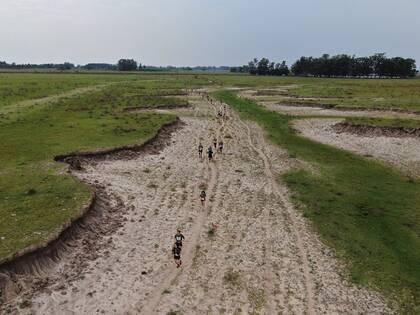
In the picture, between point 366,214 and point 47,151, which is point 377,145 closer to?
point 366,214

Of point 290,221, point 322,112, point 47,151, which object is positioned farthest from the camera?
point 322,112

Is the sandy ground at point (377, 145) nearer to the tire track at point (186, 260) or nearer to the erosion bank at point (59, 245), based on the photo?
the tire track at point (186, 260)

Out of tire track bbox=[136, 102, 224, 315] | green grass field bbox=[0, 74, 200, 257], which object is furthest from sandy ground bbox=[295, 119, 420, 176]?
green grass field bbox=[0, 74, 200, 257]

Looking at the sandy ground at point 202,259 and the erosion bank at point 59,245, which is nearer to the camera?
the erosion bank at point 59,245

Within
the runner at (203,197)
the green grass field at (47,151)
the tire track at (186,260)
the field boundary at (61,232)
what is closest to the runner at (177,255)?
the tire track at (186,260)

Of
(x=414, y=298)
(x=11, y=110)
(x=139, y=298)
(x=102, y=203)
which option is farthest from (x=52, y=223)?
(x=11, y=110)

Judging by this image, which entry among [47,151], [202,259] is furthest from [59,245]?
[47,151]
